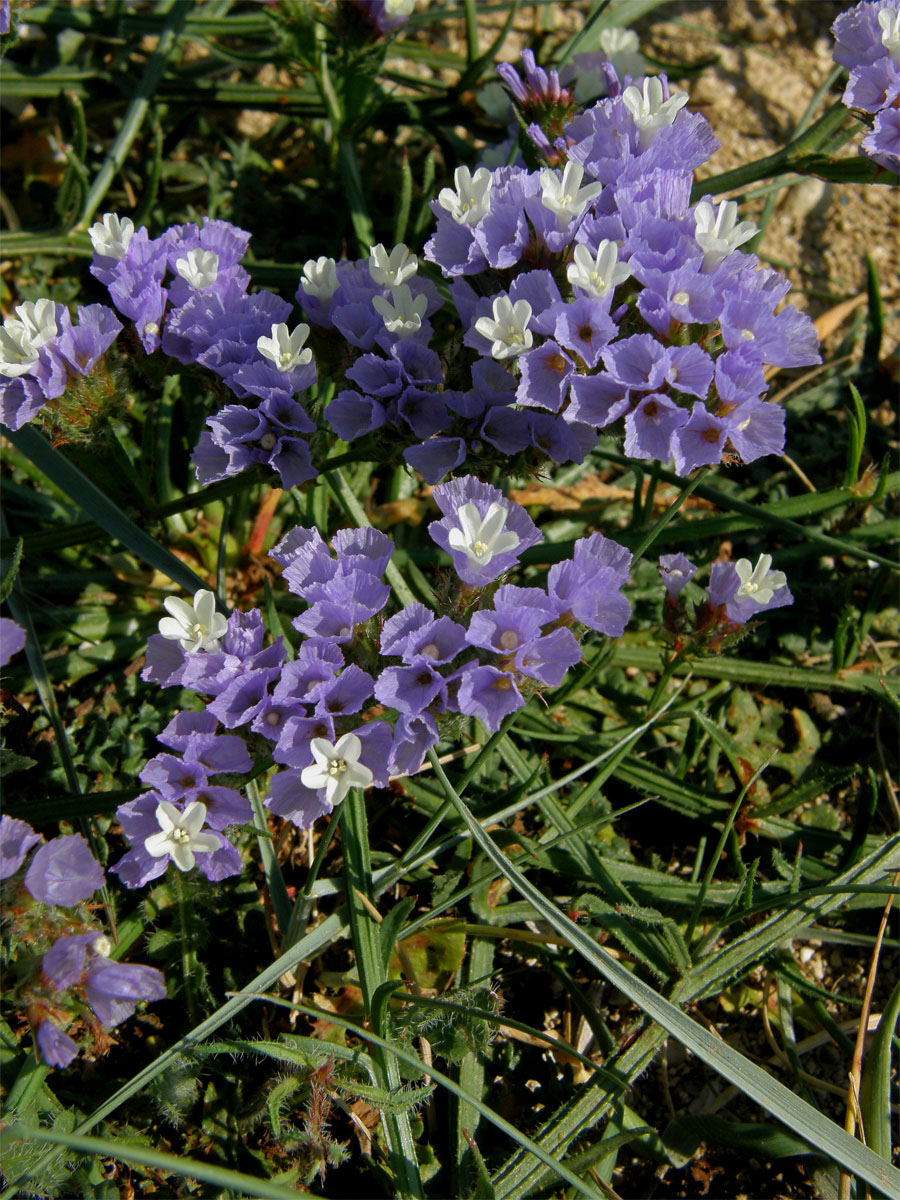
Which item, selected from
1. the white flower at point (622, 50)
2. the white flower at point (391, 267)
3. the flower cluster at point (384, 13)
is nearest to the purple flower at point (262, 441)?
the white flower at point (391, 267)

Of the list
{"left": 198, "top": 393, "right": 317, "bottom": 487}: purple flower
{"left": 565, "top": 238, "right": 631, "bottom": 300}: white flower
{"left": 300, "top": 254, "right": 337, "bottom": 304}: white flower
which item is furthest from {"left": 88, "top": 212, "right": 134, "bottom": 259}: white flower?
{"left": 565, "top": 238, "right": 631, "bottom": 300}: white flower

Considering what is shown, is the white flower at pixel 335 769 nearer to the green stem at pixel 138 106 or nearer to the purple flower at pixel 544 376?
the purple flower at pixel 544 376

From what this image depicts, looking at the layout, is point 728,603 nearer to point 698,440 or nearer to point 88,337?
point 698,440

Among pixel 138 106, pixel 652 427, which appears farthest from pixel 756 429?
pixel 138 106

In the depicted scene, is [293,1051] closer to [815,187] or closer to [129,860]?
[129,860]

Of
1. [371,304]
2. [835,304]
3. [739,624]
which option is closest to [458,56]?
[835,304]
